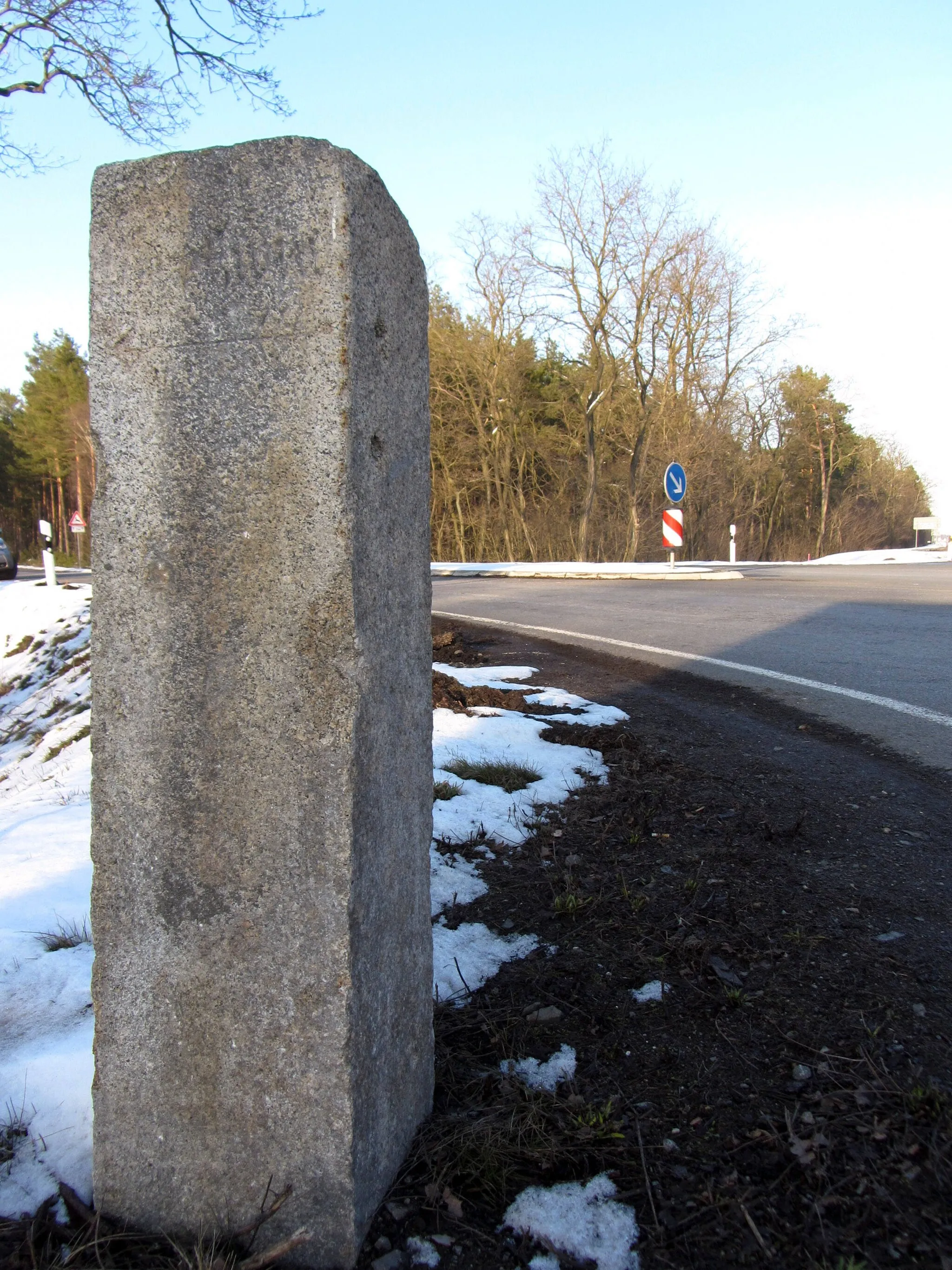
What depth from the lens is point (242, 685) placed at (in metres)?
1.42

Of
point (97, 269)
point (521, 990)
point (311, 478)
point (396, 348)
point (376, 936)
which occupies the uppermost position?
point (97, 269)

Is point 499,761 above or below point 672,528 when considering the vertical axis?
below

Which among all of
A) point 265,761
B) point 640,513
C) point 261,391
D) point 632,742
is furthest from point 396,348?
point 640,513

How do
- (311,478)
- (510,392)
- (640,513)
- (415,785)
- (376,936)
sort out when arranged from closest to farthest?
(311,478)
(376,936)
(415,785)
(510,392)
(640,513)

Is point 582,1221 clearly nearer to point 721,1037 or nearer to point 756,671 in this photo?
point 721,1037

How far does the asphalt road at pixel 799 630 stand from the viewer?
5160 millimetres

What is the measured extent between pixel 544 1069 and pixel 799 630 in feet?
23.6

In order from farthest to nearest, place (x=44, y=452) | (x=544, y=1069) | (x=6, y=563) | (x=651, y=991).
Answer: (x=44, y=452) < (x=6, y=563) < (x=651, y=991) < (x=544, y=1069)

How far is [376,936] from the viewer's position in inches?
59.2

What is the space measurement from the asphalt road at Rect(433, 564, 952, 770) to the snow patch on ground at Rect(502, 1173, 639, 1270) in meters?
3.05

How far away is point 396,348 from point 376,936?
1025 mm

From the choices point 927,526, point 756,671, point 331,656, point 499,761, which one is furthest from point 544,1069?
point 927,526

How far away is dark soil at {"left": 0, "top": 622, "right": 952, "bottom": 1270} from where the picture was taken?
1473 mm

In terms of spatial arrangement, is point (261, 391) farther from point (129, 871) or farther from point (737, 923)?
point (737, 923)
